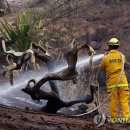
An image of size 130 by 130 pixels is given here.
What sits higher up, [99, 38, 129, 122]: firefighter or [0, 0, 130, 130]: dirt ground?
[99, 38, 129, 122]: firefighter

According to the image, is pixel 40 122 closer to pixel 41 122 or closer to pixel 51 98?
pixel 41 122

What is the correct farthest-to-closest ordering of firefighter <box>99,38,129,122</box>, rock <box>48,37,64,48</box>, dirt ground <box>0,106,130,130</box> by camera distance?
rock <box>48,37,64,48</box> → firefighter <box>99,38,129,122</box> → dirt ground <box>0,106,130,130</box>

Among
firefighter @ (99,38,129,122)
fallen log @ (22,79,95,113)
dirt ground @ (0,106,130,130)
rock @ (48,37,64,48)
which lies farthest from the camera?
rock @ (48,37,64,48)

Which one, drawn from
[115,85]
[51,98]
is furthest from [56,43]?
[115,85]

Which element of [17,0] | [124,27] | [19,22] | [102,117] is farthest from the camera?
[17,0]

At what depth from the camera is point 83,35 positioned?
14.9 m

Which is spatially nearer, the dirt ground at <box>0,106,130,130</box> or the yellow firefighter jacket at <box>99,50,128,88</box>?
the dirt ground at <box>0,106,130,130</box>

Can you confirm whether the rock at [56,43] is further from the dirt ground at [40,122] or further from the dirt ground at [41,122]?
the dirt ground at [40,122]

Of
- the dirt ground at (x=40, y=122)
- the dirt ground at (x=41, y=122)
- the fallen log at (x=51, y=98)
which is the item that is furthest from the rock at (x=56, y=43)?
the dirt ground at (x=40, y=122)

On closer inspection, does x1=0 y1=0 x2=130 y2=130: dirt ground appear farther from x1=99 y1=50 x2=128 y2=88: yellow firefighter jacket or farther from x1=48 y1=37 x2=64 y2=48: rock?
x1=48 y1=37 x2=64 y2=48: rock

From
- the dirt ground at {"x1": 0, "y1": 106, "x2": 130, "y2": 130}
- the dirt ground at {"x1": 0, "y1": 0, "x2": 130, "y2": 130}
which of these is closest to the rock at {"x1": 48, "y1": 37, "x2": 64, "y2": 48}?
the dirt ground at {"x1": 0, "y1": 0, "x2": 130, "y2": 130}

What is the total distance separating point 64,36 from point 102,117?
8414 mm

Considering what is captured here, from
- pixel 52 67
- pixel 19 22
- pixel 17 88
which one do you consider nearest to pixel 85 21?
pixel 19 22

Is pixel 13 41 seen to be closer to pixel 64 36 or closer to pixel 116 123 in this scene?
pixel 64 36
